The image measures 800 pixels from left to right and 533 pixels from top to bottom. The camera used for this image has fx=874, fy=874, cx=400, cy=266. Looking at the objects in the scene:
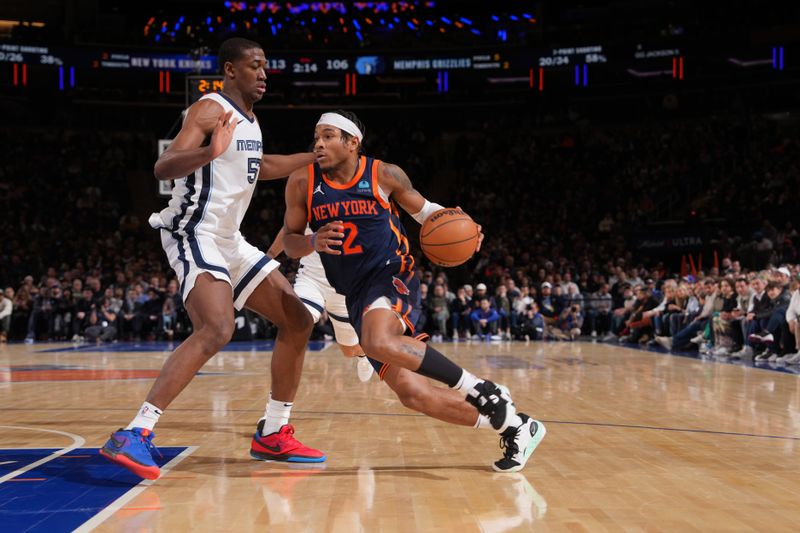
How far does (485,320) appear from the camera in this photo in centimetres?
1847

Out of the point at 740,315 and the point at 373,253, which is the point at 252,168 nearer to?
the point at 373,253

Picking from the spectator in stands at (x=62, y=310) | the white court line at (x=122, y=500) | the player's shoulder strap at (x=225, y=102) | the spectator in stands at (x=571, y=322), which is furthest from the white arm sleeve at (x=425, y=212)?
the spectator in stands at (x=62, y=310)

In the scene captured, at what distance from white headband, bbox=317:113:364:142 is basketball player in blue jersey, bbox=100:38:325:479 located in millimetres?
231

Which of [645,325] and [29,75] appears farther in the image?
[29,75]

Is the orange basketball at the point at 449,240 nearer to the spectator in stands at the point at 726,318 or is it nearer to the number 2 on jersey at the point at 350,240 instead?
the number 2 on jersey at the point at 350,240

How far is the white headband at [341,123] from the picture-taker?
15.6 feet

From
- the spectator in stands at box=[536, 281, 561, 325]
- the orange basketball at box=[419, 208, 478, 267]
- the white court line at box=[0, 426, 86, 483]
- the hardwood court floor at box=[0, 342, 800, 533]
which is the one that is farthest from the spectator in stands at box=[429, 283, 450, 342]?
the orange basketball at box=[419, 208, 478, 267]

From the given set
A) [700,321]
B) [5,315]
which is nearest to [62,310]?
[5,315]

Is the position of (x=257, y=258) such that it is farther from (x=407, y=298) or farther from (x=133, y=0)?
(x=133, y=0)

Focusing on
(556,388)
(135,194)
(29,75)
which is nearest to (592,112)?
(135,194)

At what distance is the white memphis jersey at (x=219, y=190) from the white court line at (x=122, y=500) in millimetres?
1220

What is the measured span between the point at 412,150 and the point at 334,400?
2203 cm

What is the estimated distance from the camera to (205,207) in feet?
15.4

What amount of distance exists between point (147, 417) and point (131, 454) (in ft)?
0.85
